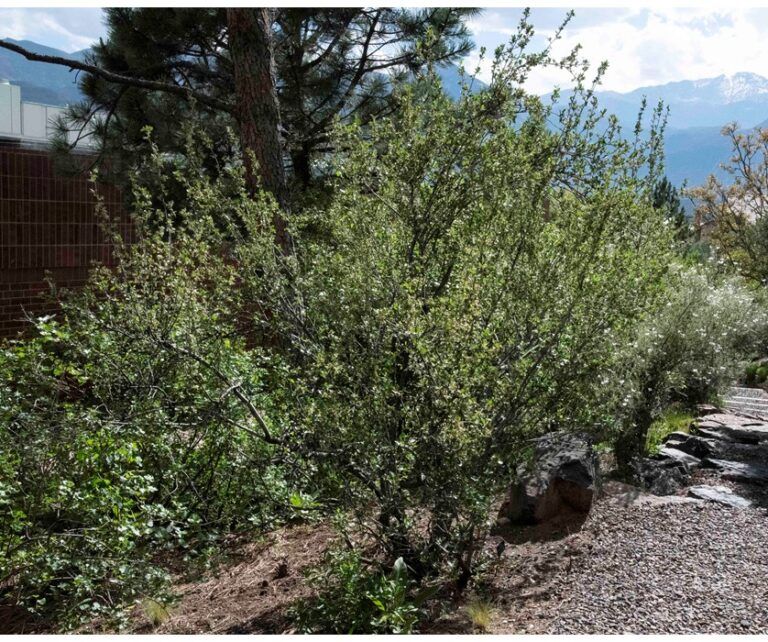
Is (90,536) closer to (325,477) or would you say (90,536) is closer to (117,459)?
(117,459)

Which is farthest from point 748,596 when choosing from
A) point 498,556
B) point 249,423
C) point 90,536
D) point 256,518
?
point 90,536

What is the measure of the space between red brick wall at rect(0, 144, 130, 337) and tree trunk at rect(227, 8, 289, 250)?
2.62 metres

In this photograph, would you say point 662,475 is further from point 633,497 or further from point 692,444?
point 692,444

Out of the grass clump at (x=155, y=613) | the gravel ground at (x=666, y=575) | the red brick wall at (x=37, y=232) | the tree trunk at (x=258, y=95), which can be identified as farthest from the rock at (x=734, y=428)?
the red brick wall at (x=37, y=232)

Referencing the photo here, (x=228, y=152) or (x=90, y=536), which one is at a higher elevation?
(x=228, y=152)

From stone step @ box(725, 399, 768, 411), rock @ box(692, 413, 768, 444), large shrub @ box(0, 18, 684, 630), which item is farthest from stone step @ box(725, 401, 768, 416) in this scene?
large shrub @ box(0, 18, 684, 630)

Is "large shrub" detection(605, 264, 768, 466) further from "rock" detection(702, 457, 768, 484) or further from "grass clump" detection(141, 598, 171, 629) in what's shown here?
"grass clump" detection(141, 598, 171, 629)

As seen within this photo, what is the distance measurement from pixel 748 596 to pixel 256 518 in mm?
2299

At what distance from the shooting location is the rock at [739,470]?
19.7ft

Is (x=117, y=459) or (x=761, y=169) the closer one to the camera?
(x=117, y=459)

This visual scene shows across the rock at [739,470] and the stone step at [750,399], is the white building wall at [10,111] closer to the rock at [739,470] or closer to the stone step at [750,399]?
the rock at [739,470]

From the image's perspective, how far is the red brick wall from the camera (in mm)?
8539

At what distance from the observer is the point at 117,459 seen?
4.27 metres

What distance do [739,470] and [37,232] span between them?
24.2 ft
